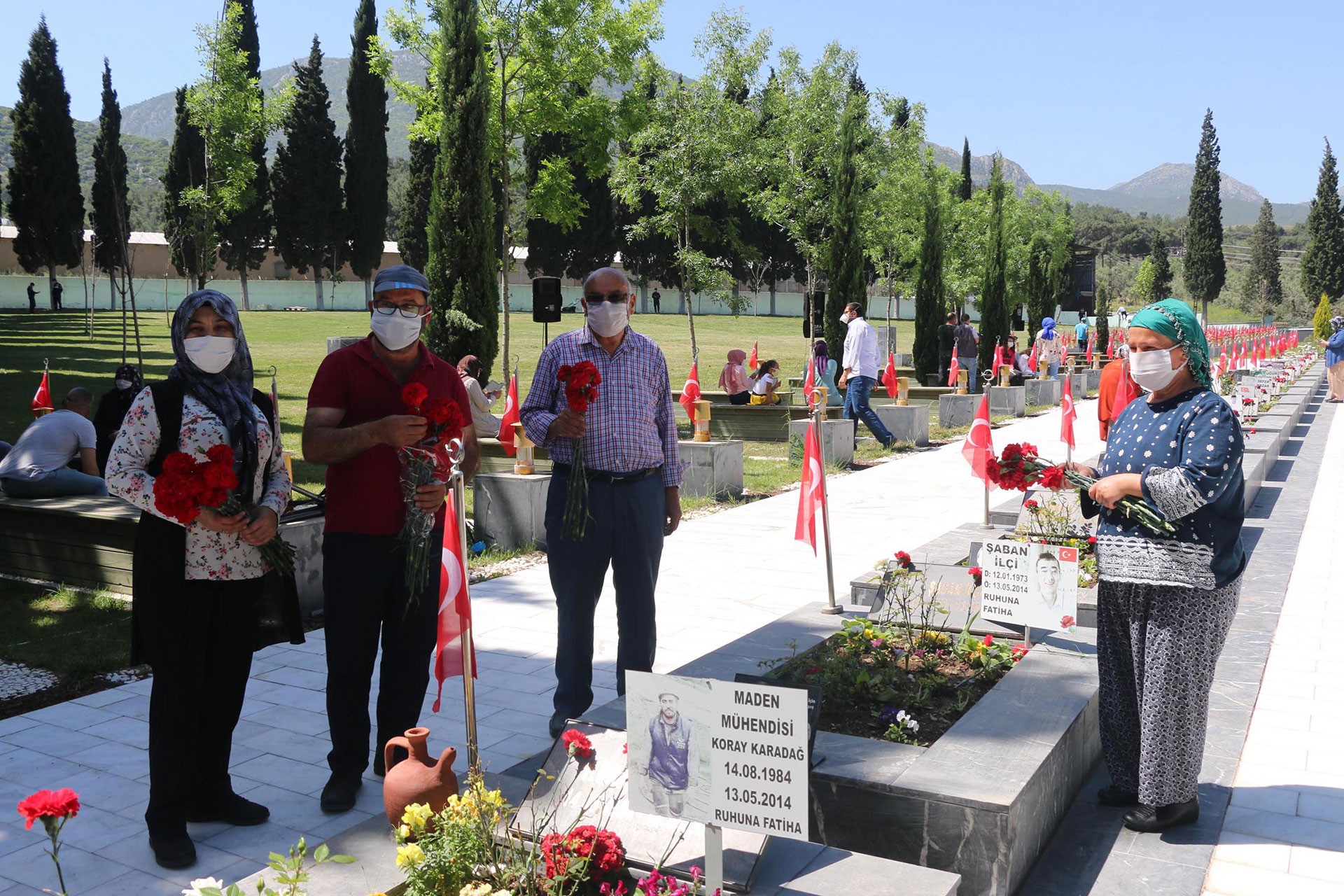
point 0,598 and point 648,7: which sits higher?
point 648,7

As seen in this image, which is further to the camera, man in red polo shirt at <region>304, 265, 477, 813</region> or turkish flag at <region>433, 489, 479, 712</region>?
man in red polo shirt at <region>304, 265, 477, 813</region>

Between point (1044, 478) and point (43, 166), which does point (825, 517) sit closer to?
point (1044, 478)

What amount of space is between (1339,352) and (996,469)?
24660 millimetres

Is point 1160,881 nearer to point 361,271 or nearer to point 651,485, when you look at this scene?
point 651,485

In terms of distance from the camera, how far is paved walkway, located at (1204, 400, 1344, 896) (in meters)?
3.65

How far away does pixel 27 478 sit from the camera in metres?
8.13

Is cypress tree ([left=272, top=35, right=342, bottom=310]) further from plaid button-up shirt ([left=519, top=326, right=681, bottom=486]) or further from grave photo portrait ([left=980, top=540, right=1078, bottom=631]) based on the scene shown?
grave photo portrait ([left=980, top=540, right=1078, bottom=631])

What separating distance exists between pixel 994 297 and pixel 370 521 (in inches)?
1003

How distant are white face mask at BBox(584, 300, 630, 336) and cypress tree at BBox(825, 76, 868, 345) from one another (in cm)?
1873

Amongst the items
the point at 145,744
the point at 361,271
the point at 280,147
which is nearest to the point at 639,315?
the point at 361,271

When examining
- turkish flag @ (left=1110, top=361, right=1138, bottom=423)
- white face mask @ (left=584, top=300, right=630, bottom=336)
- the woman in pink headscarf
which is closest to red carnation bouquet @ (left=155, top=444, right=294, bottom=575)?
white face mask @ (left=584, top=300, right=630, bottom=336)

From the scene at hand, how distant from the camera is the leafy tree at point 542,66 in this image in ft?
60.3

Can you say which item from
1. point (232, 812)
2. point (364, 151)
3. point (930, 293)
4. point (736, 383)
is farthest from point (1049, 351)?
point (364, 151)

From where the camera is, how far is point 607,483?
4.64 m
